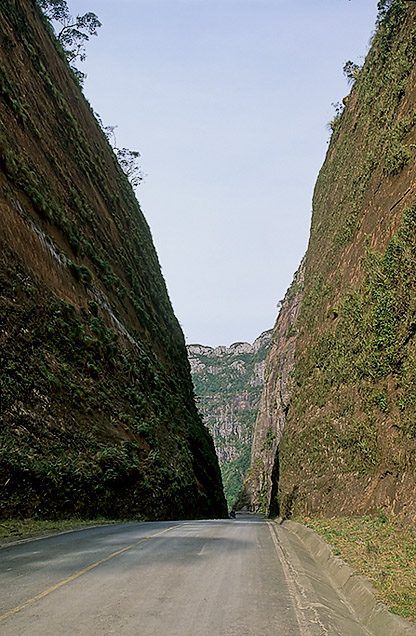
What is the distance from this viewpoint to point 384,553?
812cm

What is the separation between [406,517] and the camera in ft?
33.3

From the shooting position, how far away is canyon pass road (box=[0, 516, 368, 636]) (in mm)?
4996

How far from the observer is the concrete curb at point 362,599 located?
16.6 ft

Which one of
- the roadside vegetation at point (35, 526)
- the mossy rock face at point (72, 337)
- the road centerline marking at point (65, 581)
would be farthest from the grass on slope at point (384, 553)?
the mossy rock face at point (72, 337)

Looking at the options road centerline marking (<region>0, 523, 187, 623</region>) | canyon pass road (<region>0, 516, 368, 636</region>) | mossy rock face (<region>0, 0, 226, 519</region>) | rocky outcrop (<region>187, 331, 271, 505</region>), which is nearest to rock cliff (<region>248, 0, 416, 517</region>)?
canyon pass road (<region>0, 516, 368, 636</region>)

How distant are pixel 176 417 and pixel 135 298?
28.6 feet

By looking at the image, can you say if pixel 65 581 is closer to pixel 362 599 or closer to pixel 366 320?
pixel 362 599

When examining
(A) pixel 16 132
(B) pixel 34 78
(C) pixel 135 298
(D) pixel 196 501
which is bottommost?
(D) pixel 196 501

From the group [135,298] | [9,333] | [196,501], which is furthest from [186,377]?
[9,333]

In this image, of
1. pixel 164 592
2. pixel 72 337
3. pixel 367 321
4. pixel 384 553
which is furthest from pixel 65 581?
pixel 72 337

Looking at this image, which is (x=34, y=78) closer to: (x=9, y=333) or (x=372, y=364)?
(x=9, y=333)

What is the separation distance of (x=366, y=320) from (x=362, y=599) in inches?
422

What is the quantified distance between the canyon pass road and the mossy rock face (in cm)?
711

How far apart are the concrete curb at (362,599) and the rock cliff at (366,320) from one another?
2.21 m
